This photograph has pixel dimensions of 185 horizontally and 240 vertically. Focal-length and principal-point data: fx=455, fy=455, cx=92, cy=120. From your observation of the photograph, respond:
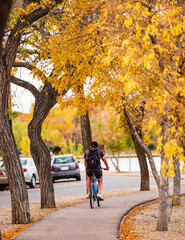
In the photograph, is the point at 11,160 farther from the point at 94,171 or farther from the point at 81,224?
the point at 94,171

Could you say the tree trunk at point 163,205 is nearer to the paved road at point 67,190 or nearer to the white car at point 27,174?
the paved road at point 67,190

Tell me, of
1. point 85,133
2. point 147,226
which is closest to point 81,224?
point 147,226

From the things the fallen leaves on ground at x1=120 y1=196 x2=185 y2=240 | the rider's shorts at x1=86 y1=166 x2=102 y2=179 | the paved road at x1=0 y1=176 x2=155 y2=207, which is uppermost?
the rider's shorts at x1=86 y1=166 x2=102 y2=179

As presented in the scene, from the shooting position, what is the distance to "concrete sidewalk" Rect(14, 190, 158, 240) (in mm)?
7730

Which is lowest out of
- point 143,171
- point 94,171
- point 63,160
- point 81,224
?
point 81,224

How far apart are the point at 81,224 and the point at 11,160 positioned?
204 centimetres

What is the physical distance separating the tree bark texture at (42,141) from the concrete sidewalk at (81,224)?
3.07 ft

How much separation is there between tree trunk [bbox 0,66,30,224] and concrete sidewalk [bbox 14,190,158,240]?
52 centimetres

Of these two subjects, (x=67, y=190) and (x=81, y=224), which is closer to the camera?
(x=81, y=224)

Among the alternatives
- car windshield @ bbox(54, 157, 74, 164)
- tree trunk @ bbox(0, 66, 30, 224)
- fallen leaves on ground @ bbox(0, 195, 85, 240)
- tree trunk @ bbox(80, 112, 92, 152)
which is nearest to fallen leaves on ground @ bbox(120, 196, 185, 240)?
fallen leaves on ground @ bbox(0, 195, 85, 240)

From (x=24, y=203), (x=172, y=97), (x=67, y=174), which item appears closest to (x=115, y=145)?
(x=67, y=174)

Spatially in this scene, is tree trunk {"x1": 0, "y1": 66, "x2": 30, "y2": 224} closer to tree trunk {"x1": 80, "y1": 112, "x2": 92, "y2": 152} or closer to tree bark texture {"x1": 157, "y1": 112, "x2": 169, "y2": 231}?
tree bark texture {"x1": 157, "y1": 112, "x2": 169, "y2": 231}

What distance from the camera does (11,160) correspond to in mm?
9641

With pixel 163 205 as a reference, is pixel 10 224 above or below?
below
